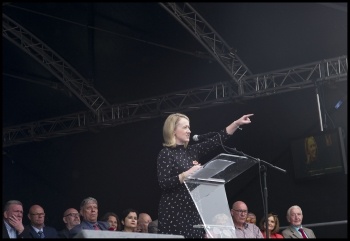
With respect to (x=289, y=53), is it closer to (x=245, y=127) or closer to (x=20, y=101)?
(x=245, y=127)

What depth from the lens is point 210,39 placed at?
30.1 ft

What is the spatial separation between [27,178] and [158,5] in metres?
4.10

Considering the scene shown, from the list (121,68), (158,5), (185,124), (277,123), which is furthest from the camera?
(121,68)

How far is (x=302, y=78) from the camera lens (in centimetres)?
907

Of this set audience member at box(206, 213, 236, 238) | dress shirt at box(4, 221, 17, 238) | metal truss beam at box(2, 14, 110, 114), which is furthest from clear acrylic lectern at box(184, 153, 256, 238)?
metal truss beam at box(2, 14, 110, 114)

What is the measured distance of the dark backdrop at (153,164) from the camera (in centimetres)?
926

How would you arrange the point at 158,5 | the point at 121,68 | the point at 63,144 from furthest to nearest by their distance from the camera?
the point at 63,144
the point at 121,68
the point at 158,5

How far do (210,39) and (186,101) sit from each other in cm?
126

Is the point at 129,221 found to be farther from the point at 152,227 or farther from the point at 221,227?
the point at 221,227

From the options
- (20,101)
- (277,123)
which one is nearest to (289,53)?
(277,123)

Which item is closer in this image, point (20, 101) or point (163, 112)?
point (163, 112)

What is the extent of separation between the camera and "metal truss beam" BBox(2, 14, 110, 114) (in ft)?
31.8

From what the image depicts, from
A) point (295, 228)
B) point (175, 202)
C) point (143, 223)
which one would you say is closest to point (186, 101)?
point (143, 223)

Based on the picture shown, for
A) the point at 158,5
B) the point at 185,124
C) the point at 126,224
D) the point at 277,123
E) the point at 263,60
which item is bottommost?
the point at 126,224
